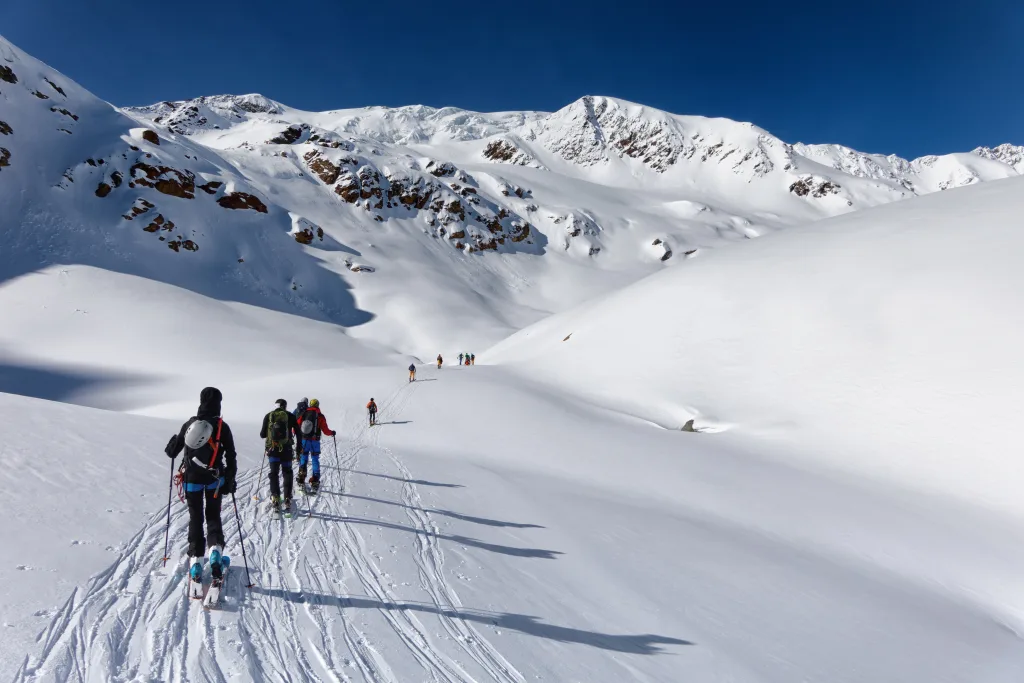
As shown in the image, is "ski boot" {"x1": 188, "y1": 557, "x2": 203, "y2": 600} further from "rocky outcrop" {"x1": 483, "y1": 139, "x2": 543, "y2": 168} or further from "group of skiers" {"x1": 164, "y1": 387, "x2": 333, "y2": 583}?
"rocky outcrop" {"x1": 483, "y1": 139, "x2": 543, "y2": 168}

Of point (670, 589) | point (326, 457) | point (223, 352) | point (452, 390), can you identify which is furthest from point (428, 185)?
point (670, 589)

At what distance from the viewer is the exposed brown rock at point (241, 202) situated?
2721 inches

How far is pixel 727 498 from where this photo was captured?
13141mm

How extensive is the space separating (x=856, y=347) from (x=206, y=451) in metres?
23.9

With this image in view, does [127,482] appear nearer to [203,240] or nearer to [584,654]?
[584,654]

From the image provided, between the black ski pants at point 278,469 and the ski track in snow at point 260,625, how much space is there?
0.86 metres

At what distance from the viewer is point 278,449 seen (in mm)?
7699

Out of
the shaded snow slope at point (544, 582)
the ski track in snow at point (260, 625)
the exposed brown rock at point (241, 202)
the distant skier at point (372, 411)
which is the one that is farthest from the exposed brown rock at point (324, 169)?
the ski track in snow at point (260, 625)

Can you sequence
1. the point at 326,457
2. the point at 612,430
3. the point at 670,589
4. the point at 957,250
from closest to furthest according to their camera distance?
the point at 670,589 < the point at 326,457 < the point at 612,430 < the point at 957,250

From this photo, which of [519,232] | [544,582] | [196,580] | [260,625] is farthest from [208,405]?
[519,232]

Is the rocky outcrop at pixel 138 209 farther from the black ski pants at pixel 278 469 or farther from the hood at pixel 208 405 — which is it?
the hood at pixel 208 405

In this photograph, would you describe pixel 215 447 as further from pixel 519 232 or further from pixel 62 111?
pixel 519 232

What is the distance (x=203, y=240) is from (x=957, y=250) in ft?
231

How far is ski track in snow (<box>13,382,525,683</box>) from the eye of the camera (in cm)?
390
